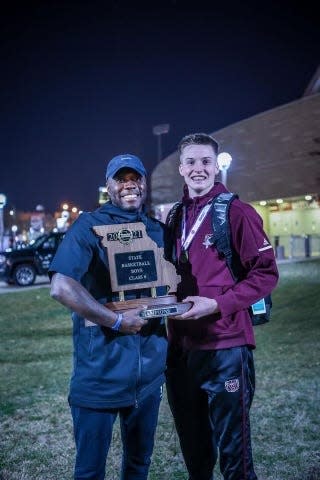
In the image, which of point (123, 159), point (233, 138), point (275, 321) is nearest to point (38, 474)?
point (123, 159)

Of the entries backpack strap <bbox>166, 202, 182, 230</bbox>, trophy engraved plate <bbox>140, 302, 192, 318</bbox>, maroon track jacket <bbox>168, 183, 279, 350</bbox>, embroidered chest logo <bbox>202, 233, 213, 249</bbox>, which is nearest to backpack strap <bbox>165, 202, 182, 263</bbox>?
backpack strap <bbox>166, 202, 182, 230</bbox>

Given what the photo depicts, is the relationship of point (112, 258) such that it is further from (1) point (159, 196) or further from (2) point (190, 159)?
(1) point (159, 196)

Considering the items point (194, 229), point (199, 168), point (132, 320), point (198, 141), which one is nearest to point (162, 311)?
point (132, 320)

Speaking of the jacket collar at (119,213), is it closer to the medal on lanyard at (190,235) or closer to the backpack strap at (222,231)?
the medal on lanyard at (190,235)

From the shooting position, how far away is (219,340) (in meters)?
2.83

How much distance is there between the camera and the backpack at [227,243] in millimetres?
2803

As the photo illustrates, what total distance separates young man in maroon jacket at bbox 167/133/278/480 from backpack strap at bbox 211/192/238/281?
3 centimetres

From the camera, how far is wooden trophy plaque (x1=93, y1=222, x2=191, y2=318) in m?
2.51

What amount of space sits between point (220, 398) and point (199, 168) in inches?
A: 53.5

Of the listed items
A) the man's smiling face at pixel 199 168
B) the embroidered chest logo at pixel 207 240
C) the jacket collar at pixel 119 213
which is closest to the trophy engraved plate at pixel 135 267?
the jacket collar at pixel 119 213

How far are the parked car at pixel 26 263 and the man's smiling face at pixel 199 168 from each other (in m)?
15.9

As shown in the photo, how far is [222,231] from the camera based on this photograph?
9.19ft

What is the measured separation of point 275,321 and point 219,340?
7.99 metres

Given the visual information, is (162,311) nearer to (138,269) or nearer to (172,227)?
(138,269)
